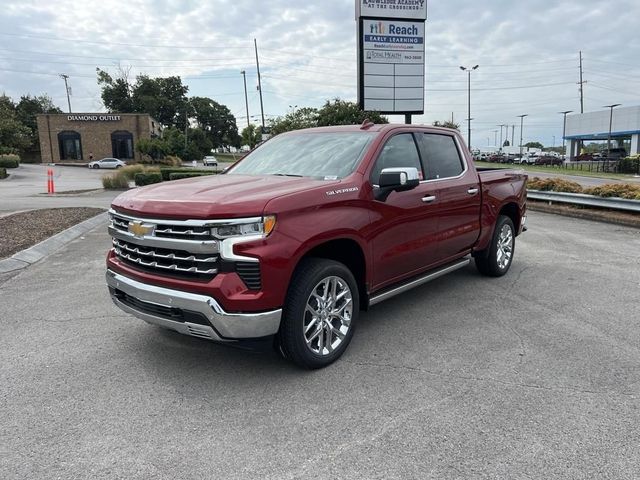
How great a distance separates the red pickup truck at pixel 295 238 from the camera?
3363mm

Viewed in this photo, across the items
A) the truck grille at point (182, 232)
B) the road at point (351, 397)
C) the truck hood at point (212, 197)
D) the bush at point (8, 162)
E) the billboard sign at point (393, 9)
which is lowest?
the road at point (351, 397)

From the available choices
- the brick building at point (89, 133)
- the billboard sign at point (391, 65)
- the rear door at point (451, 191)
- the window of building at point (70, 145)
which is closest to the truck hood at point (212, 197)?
the rear door at point (451, 191)

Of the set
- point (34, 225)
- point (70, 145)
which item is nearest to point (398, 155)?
point (34, 225)

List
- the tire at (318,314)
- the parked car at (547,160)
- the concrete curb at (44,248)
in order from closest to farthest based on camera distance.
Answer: the tire at (318,314) < the concrete curb at (44,248) < the parked car at (547,160)

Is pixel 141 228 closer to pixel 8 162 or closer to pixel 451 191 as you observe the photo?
pixel 451 191

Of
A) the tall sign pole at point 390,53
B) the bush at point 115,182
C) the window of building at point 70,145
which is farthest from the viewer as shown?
the window of building at point 70,145

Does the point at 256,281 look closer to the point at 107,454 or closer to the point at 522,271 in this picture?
the point at 107,454

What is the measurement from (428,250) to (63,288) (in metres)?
4.55

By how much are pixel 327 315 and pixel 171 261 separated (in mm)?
1261

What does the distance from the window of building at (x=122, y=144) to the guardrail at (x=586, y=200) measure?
5569 centimetres

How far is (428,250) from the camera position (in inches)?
199

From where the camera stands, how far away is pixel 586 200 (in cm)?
1240

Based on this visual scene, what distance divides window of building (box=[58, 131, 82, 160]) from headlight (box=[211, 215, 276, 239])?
6460cm

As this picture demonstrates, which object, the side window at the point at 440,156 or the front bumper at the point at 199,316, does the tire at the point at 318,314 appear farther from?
the side window at the point at 440,156
